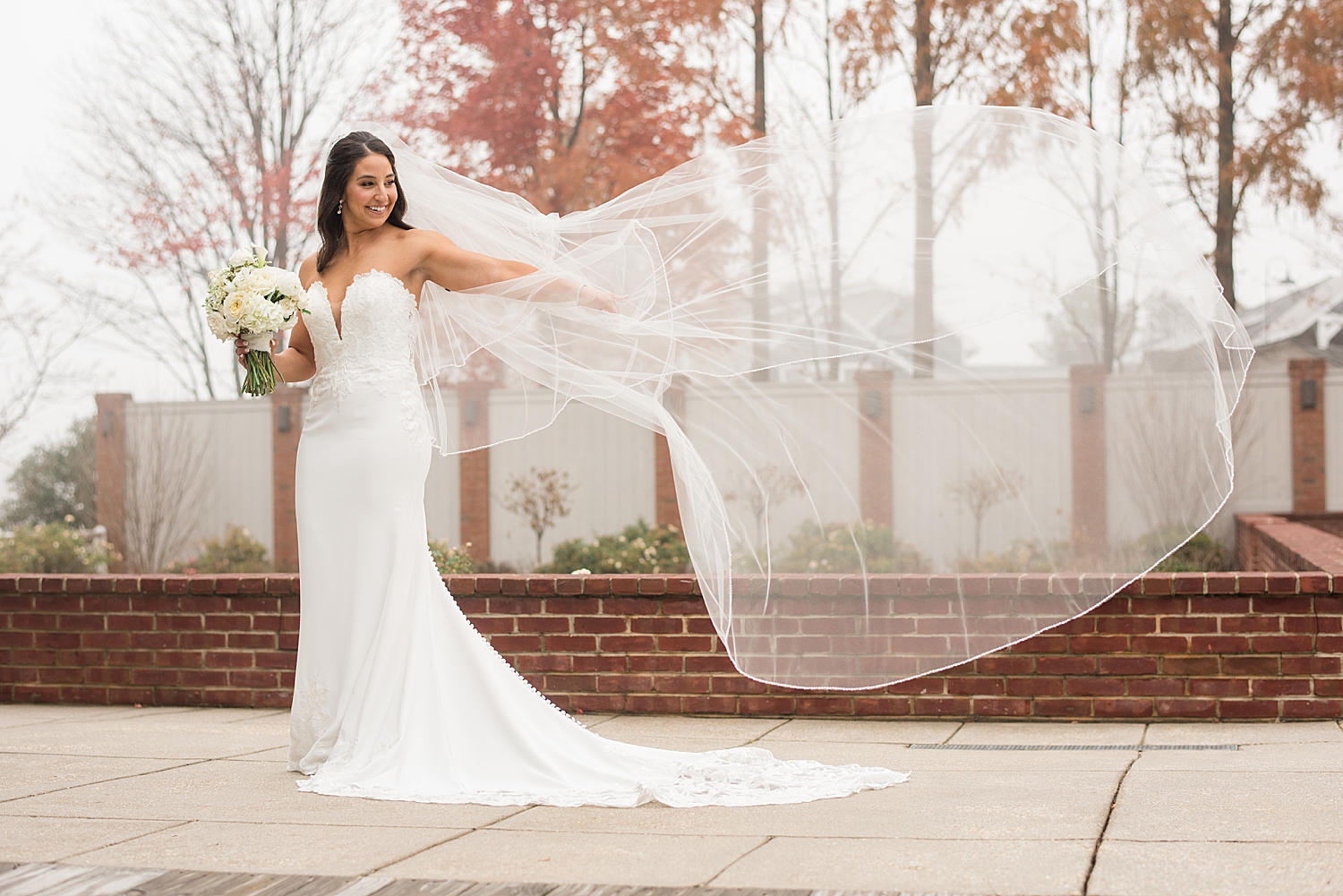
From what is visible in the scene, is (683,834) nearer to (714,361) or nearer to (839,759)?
(839,759)

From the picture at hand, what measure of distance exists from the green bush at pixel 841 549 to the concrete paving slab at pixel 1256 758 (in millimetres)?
1160

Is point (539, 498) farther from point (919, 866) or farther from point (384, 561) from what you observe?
point (919, 866)

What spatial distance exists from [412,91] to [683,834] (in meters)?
15.2

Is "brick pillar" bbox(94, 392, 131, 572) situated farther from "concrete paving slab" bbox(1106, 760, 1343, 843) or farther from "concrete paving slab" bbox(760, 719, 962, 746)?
"concrete paving slab" bbox(1106, 760, 1343, 843)

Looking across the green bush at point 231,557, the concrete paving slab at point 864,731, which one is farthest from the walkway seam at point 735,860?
the green bush at point 231,557

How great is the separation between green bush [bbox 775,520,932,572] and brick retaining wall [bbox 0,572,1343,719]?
7 cm

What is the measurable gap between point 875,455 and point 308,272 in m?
2.33

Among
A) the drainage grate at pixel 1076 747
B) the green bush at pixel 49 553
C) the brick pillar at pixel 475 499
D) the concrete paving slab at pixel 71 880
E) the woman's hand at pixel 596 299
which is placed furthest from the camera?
the brick pillar at pixel 475 499

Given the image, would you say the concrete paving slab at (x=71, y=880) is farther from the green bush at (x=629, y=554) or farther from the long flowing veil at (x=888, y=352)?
the green bush at (x=629, y=554)

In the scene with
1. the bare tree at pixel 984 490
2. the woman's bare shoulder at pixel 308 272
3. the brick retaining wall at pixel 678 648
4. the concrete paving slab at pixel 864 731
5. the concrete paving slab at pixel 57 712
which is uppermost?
the woman's bare shoulder at pixel 308 272

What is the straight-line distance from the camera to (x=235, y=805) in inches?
160

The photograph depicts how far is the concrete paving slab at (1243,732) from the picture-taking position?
5.24m

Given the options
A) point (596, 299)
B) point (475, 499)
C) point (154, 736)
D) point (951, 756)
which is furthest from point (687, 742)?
point (475, 499)

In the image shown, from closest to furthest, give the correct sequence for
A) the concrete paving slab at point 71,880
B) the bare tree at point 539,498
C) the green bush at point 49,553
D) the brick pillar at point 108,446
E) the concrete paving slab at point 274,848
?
1. the concrete paving slab at point 71,880
2. the concrete paving slab at point 274,848
3. the green bush at point 49,553
4. the bare tree at point 539,498
5. the brick pillar at point 108,446
